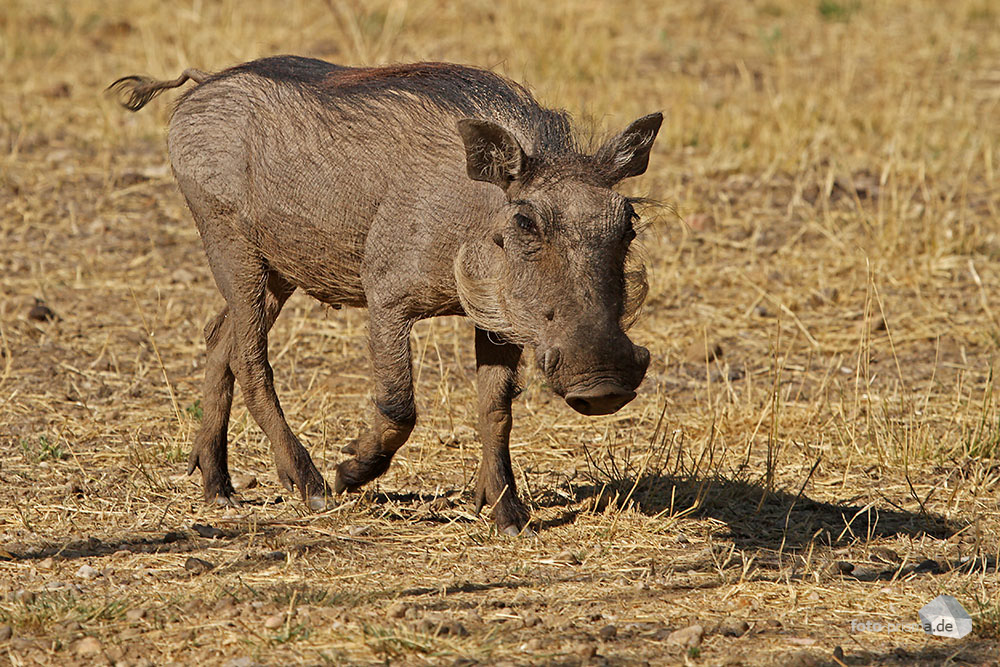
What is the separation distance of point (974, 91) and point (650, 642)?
7.56m

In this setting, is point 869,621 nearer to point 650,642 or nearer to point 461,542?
point 650,642

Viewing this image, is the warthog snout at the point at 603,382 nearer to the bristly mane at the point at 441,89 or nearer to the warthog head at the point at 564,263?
the warthog head at the point at 564,263

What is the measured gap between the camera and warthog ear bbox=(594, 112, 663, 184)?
397 cm

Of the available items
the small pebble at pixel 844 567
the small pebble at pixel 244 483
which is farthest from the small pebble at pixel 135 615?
the small pebble at pixel 844 567

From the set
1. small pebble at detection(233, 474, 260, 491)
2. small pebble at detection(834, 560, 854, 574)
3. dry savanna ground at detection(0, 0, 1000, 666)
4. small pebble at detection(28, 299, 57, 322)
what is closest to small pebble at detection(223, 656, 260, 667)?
dry savanna ground at detection(0, 0, 1000, 666)

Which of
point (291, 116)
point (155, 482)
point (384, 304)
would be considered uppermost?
point (291, 116)

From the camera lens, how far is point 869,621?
12.1ft

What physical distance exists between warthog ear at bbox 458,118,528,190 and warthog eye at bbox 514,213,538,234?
19 cm

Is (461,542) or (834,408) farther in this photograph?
(834,408)

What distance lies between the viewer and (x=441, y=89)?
439 cm

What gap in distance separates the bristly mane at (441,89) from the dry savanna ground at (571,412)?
11.6 inches

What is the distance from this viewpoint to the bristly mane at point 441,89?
13.6 feet

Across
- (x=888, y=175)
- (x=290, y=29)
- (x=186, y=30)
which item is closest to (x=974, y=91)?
(x=888, y=175)

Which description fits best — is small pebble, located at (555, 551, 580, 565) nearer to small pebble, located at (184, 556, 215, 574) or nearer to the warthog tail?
small pebble, located at (184, 556, 215, 574)
